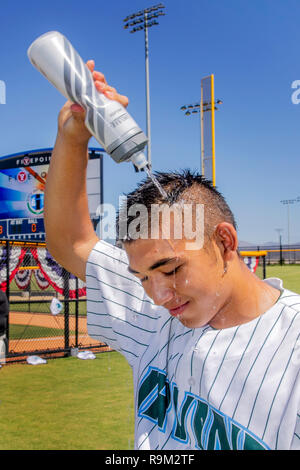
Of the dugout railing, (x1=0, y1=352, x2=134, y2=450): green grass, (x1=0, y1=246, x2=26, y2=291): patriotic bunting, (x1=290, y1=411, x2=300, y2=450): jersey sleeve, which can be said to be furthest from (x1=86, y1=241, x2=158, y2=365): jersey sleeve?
(x1=0, y1=246, x2=26, y2=291): patriotic bunting

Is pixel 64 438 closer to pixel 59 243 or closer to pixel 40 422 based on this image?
pixel 40 422

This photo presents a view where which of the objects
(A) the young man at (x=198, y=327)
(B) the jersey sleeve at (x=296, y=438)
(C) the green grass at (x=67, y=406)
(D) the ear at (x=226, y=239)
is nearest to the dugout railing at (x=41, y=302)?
(C) the green grass at (x=67, y=406)

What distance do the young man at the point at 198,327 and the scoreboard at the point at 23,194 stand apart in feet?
60.3

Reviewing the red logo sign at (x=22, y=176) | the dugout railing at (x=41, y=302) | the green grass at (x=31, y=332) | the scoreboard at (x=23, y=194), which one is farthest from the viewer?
the red logo sign at (x=22, y=176)

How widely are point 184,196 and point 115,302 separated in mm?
544

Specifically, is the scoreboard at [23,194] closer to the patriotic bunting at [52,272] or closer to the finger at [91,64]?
the patriotic bunting at [52,272]

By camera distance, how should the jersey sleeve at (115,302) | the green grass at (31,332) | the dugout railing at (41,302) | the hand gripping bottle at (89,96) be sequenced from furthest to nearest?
the green grass at (31,332) < the dugout railing at (41,302) < the jersey sleeve at (115,302) < the hand gripping bottle at (89,96)

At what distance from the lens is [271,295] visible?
51.8 inches

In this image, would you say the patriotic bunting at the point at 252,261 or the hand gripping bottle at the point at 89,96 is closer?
the hand gripping bottle at the point at 89,96

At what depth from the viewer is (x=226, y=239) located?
4.35 feet

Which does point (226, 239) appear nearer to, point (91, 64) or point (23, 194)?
point (91, 64)

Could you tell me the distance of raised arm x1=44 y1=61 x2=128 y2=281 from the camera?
1410mm

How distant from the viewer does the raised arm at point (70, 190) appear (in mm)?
1410

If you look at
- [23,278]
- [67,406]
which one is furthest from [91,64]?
[23,278]
